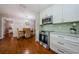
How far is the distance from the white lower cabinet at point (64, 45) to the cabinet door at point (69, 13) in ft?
2.11

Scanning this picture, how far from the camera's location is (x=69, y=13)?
2.52 m

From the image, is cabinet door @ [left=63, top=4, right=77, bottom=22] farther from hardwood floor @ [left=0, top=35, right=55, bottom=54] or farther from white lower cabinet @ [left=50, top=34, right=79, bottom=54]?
hardwood floor @ [left=0, top=35, right=55, bottom=54]

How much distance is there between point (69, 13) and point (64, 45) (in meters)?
1.06

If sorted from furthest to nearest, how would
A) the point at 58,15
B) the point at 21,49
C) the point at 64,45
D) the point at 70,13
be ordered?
the point at 21,49, the point at 58,15, the point at 70,13, the point at 64,45

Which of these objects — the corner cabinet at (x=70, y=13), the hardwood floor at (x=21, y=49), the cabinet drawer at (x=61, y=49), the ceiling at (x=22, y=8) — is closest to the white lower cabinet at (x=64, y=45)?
the cabinet drawer at (x=61, y=49)

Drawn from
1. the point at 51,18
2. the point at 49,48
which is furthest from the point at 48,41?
the point at 51,18

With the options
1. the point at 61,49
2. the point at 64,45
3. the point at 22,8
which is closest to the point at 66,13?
the point at 64,45

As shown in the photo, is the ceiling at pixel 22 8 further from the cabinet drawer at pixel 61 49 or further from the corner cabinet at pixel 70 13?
the cabinet drawer at pixel 61 49

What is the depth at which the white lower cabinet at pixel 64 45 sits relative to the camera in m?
1.98

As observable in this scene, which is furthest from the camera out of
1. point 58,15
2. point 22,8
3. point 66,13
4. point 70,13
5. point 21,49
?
point 22,8

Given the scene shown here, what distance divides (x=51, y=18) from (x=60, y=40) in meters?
1.38

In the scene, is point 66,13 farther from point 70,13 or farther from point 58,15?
point 58,15

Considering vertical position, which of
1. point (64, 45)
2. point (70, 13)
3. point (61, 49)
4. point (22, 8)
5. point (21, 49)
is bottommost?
point (21, 49)

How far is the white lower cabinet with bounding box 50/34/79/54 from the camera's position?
1978 mm
